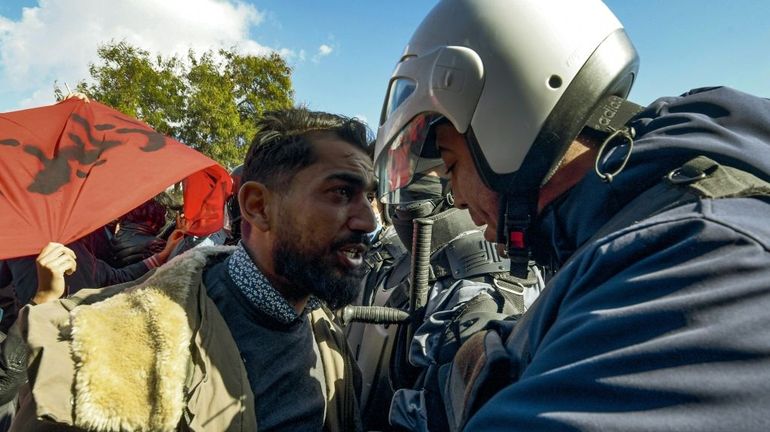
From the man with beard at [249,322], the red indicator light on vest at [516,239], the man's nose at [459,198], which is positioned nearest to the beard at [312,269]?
the man with beard at [249,322]

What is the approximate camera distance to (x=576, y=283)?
0.89 m

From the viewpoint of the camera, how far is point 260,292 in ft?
6.35

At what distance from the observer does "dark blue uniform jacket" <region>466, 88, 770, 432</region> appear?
685 millimetres

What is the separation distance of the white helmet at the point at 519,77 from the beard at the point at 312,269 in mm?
794

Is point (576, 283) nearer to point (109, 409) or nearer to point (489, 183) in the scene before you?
point (489, 183)

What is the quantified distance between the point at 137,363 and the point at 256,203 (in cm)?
88

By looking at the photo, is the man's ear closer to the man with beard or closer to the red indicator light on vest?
the man with beard

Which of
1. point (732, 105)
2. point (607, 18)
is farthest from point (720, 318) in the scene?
point (607, 18)

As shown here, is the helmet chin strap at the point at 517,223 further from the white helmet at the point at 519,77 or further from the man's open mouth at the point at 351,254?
the man's open mouth at the point at 351,254

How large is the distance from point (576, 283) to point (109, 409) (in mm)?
1328

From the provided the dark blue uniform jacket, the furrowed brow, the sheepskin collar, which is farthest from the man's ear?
the dark blue uniform jacket

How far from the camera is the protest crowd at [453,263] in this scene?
29.2 inches

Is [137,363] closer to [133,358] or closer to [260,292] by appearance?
[133,358]

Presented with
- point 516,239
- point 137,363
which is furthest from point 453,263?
point 137,363
